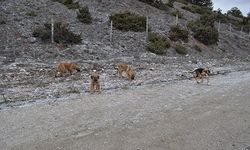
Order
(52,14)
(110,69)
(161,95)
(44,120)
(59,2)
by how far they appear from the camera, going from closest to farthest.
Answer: (44,120), (161,95), (110,69), (52,14), (59,2)

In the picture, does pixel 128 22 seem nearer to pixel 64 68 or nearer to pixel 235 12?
pixel 64 68

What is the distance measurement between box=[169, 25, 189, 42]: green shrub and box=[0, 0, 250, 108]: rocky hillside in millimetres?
522

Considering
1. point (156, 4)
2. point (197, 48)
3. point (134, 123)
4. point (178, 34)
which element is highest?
point (156, 4)

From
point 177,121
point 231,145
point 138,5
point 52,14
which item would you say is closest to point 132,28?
point 52,14

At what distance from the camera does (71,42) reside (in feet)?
91.2

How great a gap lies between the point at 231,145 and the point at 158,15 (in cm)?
3184

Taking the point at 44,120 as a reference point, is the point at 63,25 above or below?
above

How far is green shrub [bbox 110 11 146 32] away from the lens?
1320 inches

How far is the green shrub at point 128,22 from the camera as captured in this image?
110 feet

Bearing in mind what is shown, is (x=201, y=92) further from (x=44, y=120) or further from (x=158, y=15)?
(x=158, y=15)

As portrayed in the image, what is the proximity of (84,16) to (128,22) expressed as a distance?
10.1ft

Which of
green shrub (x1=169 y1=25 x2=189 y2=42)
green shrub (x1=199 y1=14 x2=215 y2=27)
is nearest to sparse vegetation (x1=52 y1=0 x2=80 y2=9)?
green shrub (x1=169 y1=25 x2=189 y2=42)

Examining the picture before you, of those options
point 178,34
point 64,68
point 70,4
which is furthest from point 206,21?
point 64,68

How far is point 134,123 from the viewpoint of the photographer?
1130cm
